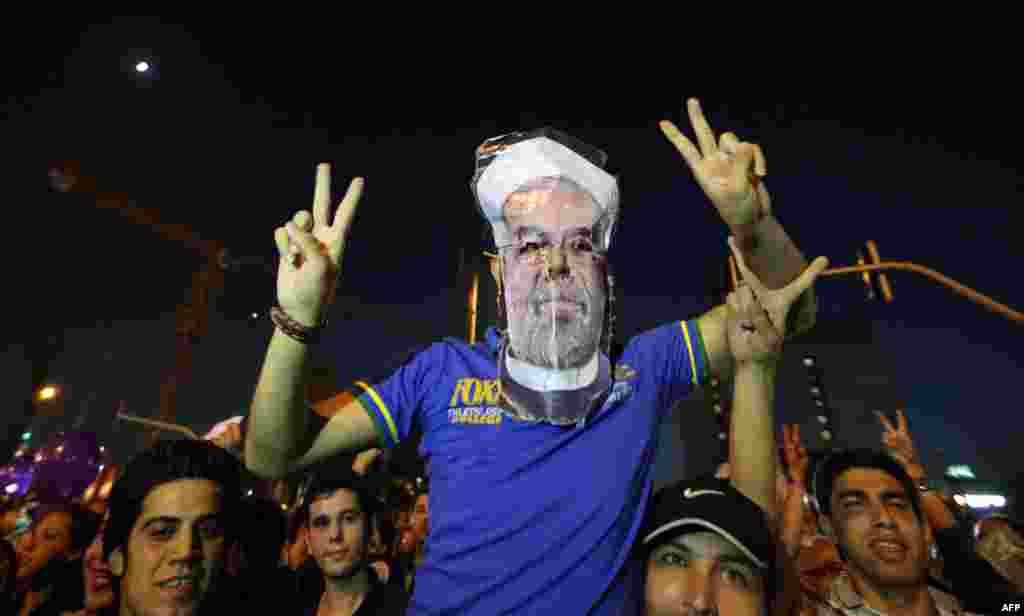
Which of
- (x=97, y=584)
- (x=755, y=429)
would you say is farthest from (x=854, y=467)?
(x=97, y=584)

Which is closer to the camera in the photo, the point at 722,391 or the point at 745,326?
the point at 745,326

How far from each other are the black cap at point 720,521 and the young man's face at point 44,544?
5.22 meters

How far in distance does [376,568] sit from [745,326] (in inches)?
148

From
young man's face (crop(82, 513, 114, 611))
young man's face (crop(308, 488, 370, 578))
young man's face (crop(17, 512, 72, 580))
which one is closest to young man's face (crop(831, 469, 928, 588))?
young man's face (crop(308, 488, 370, 578))

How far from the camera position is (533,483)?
1868 millimetres

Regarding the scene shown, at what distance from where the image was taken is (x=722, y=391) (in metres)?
18.5

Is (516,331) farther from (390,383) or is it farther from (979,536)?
(979,536)

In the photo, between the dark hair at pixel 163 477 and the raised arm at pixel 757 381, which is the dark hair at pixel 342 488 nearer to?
the dark hair at pixel 163 477

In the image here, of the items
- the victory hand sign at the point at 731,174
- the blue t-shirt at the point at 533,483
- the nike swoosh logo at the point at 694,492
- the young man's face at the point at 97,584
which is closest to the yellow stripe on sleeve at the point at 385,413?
the blue t-shirt at the point at 533,483

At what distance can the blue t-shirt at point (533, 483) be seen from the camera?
5.75 feet

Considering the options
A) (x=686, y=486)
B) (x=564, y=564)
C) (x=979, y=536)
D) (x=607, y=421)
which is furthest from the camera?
(x=979, y=536)

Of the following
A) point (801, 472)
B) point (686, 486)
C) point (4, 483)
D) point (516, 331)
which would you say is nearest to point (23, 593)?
point (516, 331)

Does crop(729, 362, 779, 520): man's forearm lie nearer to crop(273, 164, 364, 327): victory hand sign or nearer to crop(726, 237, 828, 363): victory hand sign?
crop(726, 237, 828, 363): victory hand sign

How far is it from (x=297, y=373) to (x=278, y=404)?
0.12 metres
